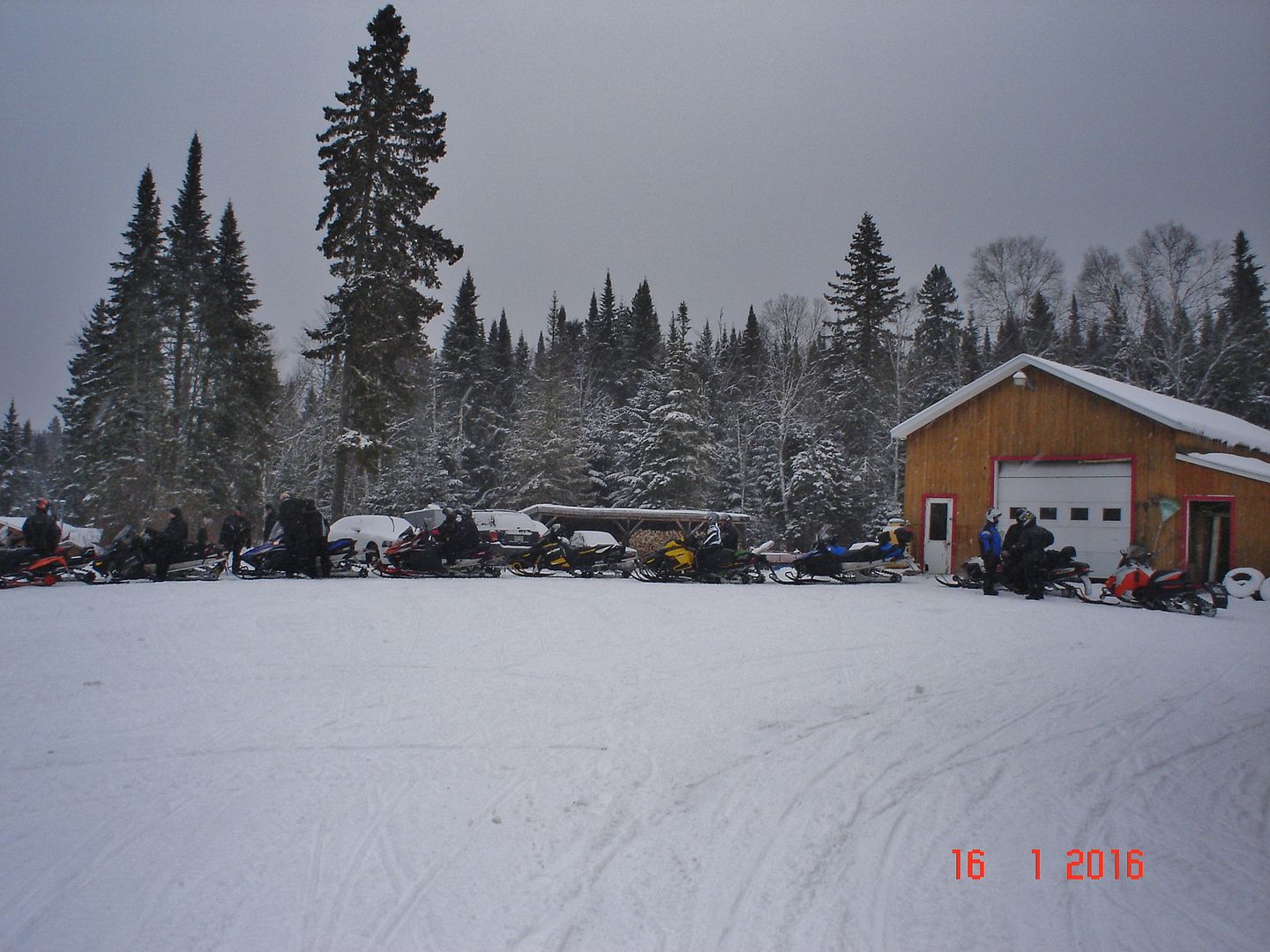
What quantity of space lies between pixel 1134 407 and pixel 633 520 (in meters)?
17.1

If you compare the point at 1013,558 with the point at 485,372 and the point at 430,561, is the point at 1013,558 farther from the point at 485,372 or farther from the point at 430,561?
the point at 485,372

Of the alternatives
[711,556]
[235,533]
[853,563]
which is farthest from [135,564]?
[853,563]

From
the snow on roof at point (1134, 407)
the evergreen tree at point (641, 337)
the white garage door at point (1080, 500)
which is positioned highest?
the evergreen tree at point (641, 337)

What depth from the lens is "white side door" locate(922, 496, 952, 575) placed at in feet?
60.7

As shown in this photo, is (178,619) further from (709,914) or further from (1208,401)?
(1208,401)

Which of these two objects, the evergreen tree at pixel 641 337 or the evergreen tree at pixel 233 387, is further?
the evergreen tree at pixel 641 337

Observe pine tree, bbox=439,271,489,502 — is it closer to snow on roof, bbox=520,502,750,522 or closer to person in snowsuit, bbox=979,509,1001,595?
snow on roof, bbox=520,502,750,522

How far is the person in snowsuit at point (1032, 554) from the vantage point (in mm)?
12625

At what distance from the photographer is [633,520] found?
2892cm

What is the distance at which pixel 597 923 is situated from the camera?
2.90 metres

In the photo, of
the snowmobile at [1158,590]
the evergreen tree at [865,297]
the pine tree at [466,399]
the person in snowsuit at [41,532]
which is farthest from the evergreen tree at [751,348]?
the person in snowsuit at [41,532]

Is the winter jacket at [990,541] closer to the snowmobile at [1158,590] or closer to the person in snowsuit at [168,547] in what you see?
the snowmobile at [1158,590]

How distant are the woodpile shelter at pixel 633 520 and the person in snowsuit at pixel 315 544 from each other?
1250 cm

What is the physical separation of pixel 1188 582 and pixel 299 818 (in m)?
12.8
